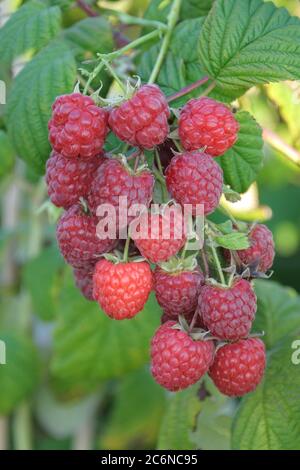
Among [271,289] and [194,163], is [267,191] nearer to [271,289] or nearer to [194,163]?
[271,289]

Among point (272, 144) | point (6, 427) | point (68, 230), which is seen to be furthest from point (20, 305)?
point (68, 230)

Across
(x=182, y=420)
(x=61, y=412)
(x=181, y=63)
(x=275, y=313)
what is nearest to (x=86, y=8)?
(x=181, y=63)

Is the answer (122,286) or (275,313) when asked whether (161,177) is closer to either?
(122,286)

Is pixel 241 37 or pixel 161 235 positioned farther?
pixel 241 37

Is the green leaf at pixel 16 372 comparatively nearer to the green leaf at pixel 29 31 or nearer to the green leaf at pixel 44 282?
the green leaf at pixel 44 282

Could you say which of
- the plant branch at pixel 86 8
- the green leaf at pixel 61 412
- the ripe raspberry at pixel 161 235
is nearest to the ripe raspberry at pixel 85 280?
the ripe raspberry at pixel 161 235

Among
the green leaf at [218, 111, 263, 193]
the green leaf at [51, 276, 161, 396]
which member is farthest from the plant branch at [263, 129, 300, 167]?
the green leaf at [51, 276, 161, 396]
